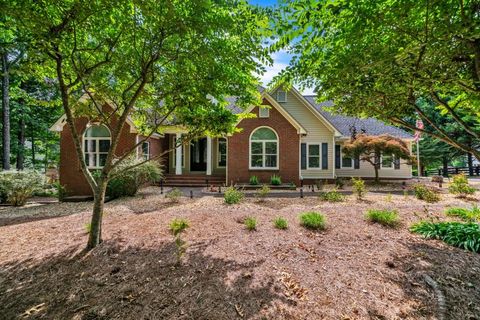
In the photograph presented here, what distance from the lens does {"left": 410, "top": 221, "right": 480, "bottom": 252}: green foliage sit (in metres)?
4.20

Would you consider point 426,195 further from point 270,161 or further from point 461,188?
point 270,161

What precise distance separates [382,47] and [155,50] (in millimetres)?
3707

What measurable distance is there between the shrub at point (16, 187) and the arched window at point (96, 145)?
8.80ft

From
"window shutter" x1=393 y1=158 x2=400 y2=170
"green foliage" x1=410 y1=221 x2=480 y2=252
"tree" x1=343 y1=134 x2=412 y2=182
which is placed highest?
"tree" x1=343 y1=134 x2=412 y2=182

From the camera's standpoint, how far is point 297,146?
12914 millimetres

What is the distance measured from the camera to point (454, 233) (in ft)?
14.9

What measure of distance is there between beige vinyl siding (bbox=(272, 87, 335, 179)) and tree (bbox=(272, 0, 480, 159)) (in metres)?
10.7

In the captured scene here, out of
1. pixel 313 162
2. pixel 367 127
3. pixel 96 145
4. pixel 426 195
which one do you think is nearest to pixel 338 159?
pixel 313 162

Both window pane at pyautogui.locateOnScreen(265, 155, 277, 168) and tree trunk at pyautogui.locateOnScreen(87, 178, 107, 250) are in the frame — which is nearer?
tree trunk at pyautogui.locateOnScreen(87, 178, 107, 250)

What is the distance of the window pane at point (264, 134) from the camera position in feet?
43.1

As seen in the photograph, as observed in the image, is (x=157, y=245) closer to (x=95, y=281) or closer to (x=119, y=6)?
(x=95, y=281)

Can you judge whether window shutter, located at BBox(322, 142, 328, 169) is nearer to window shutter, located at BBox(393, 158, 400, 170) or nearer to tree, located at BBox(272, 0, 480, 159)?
window shutter, located at BBox(393, 158, 400, 170)

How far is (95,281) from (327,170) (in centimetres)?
1409

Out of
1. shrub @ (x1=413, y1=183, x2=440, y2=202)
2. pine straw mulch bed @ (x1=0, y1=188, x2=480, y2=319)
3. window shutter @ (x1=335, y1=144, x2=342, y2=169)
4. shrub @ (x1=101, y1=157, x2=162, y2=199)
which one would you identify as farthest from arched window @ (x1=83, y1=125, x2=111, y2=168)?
window shutter @ (x1=335, y1=144, x2=342, y2=169)
